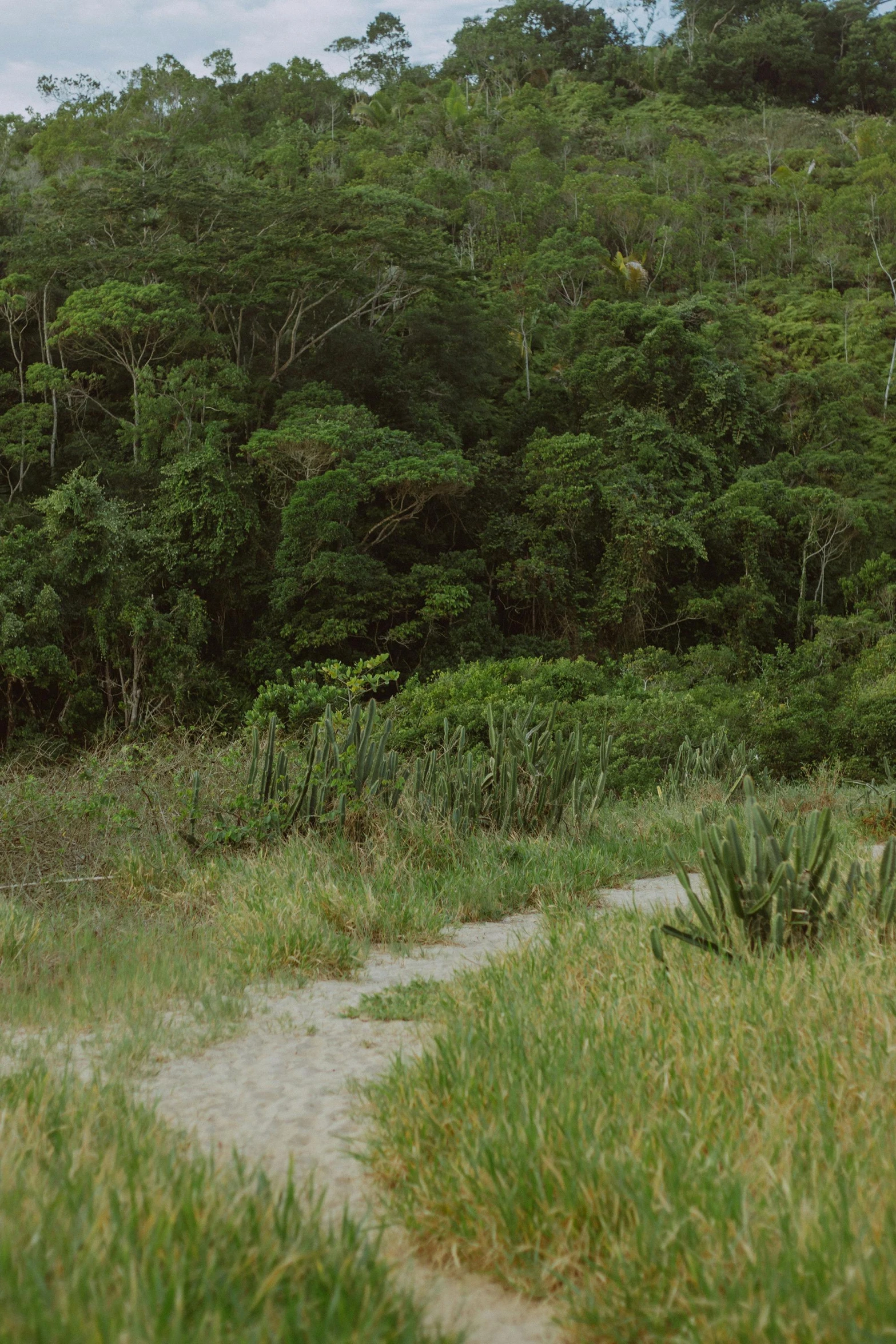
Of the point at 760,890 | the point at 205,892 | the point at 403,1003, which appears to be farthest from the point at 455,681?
the point at 403,1003

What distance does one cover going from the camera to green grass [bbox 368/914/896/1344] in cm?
184

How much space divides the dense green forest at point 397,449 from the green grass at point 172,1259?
45.0ft

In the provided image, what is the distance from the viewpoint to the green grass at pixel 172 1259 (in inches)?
64.3

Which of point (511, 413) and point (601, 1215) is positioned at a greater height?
point (511, 413)

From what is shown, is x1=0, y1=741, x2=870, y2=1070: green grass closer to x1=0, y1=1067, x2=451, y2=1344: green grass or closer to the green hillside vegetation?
the green hillside vegetation

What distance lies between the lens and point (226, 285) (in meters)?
26.1

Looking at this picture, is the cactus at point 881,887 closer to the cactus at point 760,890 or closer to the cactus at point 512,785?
the cactus at point 760,890

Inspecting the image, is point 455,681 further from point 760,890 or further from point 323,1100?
point 323,1100

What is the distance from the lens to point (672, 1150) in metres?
2.26

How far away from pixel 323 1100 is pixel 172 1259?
129cm

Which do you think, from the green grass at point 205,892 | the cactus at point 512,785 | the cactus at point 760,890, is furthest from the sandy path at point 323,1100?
the cactus at point 512,785

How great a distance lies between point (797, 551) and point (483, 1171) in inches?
1209

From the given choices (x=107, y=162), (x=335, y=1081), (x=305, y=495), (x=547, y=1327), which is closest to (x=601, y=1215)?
(x=547, y=1327)

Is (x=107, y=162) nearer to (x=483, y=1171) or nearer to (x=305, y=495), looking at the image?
(x=305, y=495)
